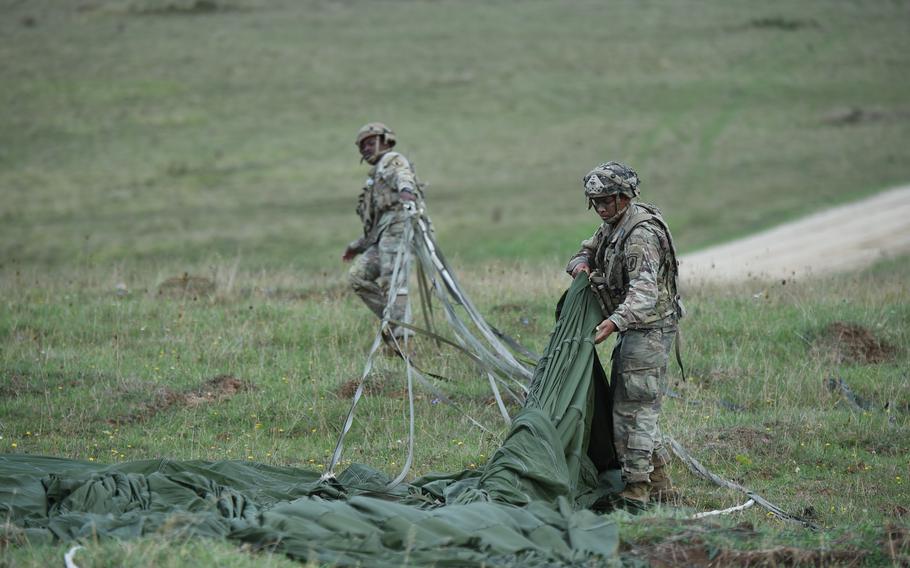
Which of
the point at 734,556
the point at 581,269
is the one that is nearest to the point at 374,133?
the point at 581,269


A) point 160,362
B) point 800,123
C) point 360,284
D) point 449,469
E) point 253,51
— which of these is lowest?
point 449,469

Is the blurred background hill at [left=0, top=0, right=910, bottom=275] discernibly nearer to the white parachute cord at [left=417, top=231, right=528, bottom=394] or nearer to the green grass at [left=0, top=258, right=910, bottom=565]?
the green grass at [left=0, top=258, right=910, bottom=565]

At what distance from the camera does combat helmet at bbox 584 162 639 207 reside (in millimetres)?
7086

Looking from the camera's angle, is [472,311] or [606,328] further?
[472,311]

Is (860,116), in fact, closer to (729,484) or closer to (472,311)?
(472,311)

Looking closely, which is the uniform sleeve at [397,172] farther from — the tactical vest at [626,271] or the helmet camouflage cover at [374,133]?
the tactical vest at [626,271]

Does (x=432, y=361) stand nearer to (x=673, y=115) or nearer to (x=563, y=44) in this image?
(x=673, y=115)

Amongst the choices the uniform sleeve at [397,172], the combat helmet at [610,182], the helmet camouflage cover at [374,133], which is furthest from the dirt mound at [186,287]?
the combat helmet at [610,182]

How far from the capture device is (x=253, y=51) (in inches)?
1826

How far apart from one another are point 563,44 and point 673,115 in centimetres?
1086

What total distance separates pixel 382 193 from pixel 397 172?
1.12ft

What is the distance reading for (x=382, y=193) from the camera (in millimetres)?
10938

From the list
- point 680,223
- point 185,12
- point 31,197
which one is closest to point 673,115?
point 680,223

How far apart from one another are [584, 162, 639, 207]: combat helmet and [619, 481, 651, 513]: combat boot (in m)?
1.89
